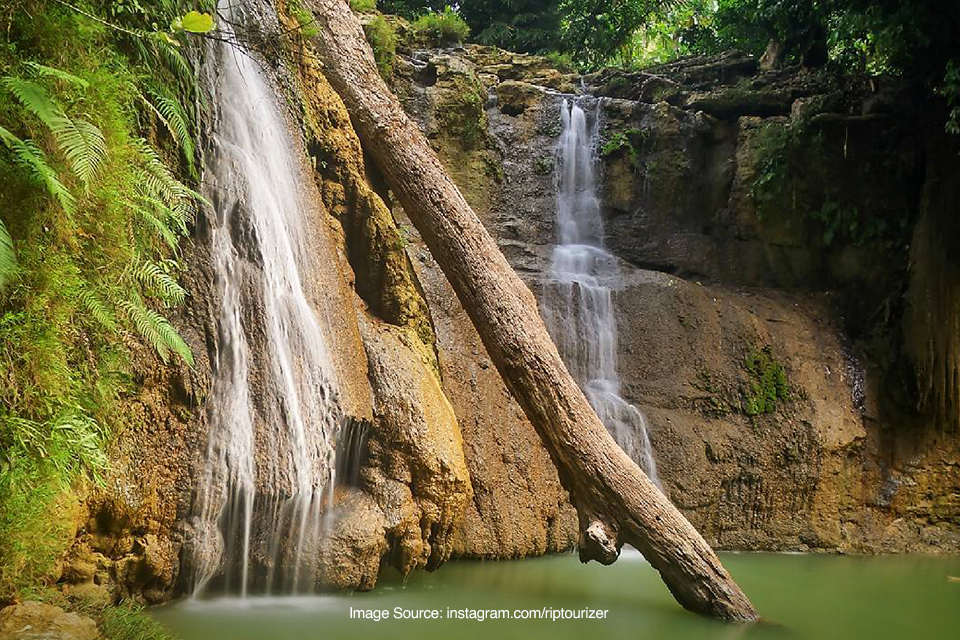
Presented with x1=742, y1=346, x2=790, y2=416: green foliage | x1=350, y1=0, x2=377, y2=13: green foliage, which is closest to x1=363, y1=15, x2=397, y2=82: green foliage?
x1=350, y1=0, x2=377, y2=13: green foliage

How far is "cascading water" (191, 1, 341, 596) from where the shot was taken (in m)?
4.99

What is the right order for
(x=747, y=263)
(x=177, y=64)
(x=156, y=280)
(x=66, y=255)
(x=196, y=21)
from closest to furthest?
(x=196, y=21) → (x=66, y=255) → (x=156, y=280) → (x=177, y=64) → (x=747, y=263)

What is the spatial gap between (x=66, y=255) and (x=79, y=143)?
1.79ft

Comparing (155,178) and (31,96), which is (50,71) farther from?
(155,178)

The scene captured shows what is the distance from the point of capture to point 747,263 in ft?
36.1

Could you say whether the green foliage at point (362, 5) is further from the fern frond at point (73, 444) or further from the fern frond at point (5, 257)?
the fern frond at point (5, 257)

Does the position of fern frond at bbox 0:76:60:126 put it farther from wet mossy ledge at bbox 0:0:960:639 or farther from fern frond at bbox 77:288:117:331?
fern frond at bbox 77:288:117:331

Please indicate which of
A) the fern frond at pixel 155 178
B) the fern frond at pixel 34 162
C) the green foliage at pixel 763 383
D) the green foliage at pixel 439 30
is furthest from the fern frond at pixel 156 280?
the green foliage at pixel 439 30

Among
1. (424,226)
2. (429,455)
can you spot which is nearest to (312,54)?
(424,226)

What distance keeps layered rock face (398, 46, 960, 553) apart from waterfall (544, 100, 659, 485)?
0.16 metres

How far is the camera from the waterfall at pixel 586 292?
8.78 meters

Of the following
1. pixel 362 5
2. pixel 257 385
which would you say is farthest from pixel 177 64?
pixel 362 5

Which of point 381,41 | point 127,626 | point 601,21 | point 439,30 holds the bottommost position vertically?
point 127,626

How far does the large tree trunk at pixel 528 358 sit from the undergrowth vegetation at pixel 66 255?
2.46 meters
